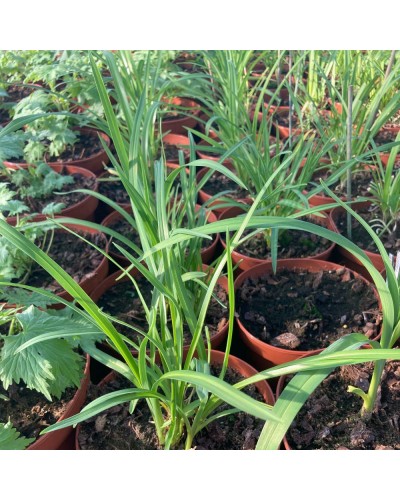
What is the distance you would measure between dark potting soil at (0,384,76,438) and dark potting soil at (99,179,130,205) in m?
0.85

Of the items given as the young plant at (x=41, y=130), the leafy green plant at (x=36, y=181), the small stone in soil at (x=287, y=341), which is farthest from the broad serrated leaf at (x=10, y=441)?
the young plant at (x=41, y=130)

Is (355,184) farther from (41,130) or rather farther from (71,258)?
(41,130)

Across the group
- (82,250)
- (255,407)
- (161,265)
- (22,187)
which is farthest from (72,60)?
(255,407)

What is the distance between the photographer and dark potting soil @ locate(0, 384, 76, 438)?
3.28 feet

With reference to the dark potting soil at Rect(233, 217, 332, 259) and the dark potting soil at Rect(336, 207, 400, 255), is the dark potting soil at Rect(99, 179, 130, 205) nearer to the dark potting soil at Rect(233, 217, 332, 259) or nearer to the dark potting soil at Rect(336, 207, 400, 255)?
the dark potting soil at Rect(233, 217, 332, 259)

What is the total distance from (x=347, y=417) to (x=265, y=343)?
9.5 inches

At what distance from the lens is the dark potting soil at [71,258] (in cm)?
139

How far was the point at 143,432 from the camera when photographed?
3.25ft

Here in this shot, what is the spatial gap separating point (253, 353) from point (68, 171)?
1064 millimetres

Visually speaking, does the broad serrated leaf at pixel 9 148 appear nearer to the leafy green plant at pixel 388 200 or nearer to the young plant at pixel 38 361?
the young plant at pixel 38 361

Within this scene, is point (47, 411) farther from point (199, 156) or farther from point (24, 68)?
point (24, 68)

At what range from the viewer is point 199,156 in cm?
193

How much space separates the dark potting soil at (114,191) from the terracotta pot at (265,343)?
630 mm

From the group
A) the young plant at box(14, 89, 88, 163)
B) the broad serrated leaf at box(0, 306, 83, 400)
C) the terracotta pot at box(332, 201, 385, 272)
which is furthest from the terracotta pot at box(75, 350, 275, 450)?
the young plant at box(14, 89, 88, 163)
